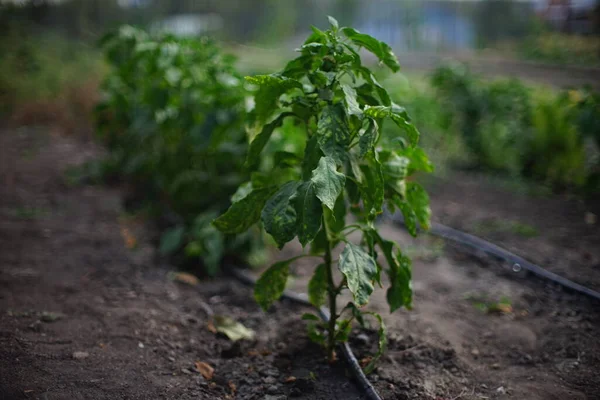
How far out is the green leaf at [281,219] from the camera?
7.02ft

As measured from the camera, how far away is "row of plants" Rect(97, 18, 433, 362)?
2188 millimetres

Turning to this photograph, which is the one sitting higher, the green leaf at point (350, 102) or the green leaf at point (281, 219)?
the green leaf at point (350, 102)

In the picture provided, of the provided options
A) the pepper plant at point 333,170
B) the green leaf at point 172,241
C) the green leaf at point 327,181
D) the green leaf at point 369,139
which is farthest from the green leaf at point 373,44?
the green leaf at point 172,241

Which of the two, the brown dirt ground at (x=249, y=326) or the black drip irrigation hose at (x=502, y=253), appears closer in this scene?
the brown dirt ground at (x=249, y=326)

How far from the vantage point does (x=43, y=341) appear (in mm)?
2697

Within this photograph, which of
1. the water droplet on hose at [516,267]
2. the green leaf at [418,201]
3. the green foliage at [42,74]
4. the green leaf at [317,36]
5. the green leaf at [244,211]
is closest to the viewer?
the green leaf at [317,36]

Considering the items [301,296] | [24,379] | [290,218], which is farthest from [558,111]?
[24,379]

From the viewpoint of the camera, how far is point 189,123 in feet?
12.9

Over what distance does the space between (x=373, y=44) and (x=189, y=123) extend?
6.47 feet

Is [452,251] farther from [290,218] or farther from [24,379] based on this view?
[24,379]

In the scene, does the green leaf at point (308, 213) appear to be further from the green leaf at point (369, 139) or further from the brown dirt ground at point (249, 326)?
the brown dirt ground at point (249, 326)

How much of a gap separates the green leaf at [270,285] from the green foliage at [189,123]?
1.07 metres

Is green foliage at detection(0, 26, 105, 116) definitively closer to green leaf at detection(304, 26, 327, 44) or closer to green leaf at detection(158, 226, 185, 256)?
green leaf at detection(158, 226, 185, 256)

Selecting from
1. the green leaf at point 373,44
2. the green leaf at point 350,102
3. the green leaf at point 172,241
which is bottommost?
the green leaf at point 172,241
